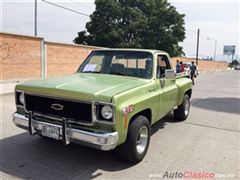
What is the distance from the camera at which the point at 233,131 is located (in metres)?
6.42

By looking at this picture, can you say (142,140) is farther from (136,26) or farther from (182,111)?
(136,26)

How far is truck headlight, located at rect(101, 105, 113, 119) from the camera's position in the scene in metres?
3.53

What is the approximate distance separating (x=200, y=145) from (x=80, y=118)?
281 cm

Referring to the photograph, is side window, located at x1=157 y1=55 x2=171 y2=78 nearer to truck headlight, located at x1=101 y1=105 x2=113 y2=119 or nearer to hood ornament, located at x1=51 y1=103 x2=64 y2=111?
truck headlight, located at x1=101 y1=105 x2=113 y2=119

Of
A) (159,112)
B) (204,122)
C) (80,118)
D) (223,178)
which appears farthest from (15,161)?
(204,122)

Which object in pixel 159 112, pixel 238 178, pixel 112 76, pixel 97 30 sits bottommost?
pixel 238 178

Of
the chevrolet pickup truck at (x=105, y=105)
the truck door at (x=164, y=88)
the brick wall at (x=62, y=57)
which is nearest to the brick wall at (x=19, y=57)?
the brick wall at (x=62, y=57)

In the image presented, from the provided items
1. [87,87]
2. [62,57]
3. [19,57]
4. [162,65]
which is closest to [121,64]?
[162,65]

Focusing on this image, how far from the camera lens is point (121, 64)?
5.24m

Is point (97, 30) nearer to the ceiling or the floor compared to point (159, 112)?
nearer to the ceiling

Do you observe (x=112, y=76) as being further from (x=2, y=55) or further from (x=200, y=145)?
(x=2, y=55)

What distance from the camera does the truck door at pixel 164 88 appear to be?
16.6ft

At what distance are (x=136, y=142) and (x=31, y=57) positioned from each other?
1278 centimetres

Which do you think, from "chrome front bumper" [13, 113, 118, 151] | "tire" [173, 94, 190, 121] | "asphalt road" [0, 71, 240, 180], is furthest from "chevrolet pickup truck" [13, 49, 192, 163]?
"tire" [173, 94, 190, 121]
